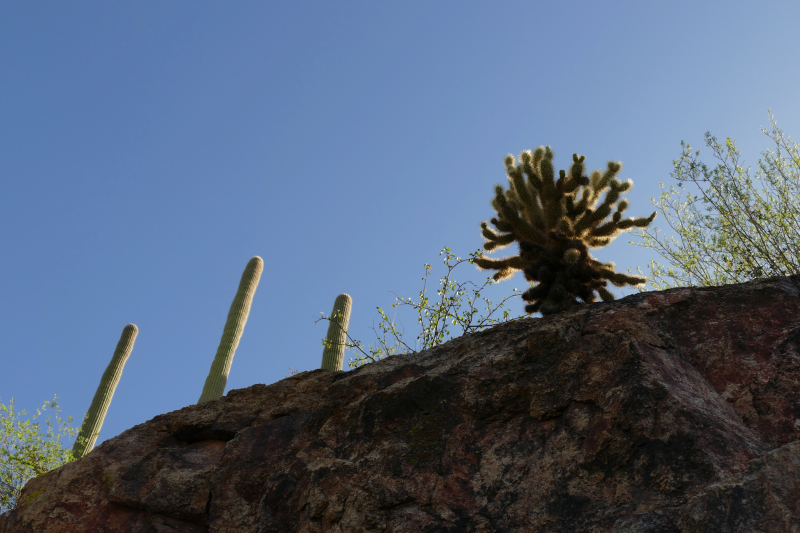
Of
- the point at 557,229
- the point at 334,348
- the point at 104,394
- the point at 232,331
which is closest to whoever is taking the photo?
the point at 557,229

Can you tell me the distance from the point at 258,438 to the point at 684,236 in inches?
368

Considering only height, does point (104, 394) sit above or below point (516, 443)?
above

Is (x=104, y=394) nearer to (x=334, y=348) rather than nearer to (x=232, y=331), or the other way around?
(x=232, y=331)

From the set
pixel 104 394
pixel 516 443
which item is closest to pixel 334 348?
pixel 104 394

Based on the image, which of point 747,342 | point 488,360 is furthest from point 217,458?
point 747,342

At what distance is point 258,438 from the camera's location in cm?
408

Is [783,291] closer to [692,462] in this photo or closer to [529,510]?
[692,462]

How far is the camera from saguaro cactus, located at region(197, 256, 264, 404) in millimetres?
13500

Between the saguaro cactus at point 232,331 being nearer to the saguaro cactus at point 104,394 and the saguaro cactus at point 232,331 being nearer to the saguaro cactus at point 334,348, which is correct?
the saguaro cactus at point 334,348

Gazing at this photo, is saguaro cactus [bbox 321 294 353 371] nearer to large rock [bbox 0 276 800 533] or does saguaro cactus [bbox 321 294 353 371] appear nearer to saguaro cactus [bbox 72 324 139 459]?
saguaro cactus [bbox 72 324 139 459]

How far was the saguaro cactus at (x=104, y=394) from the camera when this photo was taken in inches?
544

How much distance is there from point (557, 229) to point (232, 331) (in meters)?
11.2

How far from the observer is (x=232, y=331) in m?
14.7

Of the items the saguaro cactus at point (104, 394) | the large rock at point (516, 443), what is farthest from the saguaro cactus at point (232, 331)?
the large rock at point (516, 443)
